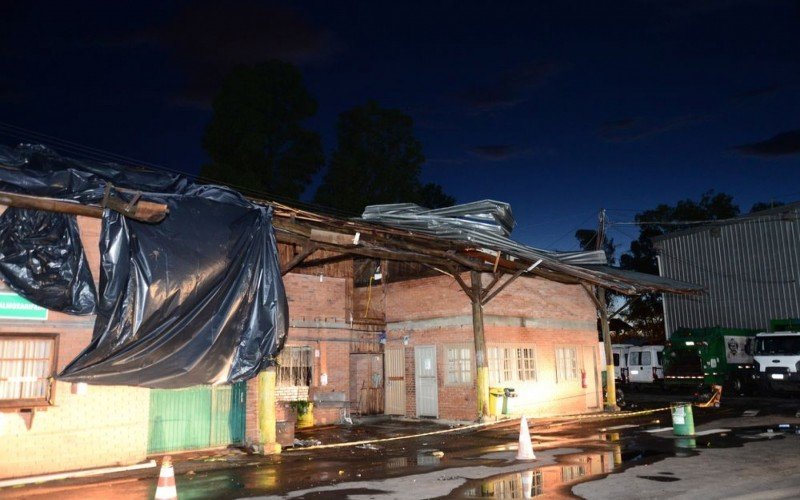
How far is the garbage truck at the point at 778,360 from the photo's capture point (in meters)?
26.4

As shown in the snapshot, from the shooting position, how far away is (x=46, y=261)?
36.3 ft

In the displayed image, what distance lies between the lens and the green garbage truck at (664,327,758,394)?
96.7 feet

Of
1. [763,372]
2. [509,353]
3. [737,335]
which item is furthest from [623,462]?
[737,335]

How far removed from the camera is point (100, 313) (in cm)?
1127

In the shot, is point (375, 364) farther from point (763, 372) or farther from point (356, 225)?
point (763, 372)

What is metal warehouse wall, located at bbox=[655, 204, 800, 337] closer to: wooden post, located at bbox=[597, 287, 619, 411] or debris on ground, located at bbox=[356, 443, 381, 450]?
wooden post, located at bbox=[597, 287, 619, 411]

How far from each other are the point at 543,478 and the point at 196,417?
7.24 metres

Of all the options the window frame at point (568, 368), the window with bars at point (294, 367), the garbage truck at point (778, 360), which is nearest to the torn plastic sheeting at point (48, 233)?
the window with bars at point (294, 367)

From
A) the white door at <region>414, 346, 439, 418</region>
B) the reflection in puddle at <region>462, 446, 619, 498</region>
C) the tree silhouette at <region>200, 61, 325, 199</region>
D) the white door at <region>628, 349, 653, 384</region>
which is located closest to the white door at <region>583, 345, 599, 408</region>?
the white door at <region>414, 346, 439, 418</region>

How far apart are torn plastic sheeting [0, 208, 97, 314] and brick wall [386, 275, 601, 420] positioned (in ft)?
38.6

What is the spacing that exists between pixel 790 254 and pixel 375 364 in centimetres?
2148

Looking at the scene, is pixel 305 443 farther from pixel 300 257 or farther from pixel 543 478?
pixel 543 478

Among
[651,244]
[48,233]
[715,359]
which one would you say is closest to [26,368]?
[48,233]

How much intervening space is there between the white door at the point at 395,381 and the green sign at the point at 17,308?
41.7 feet
